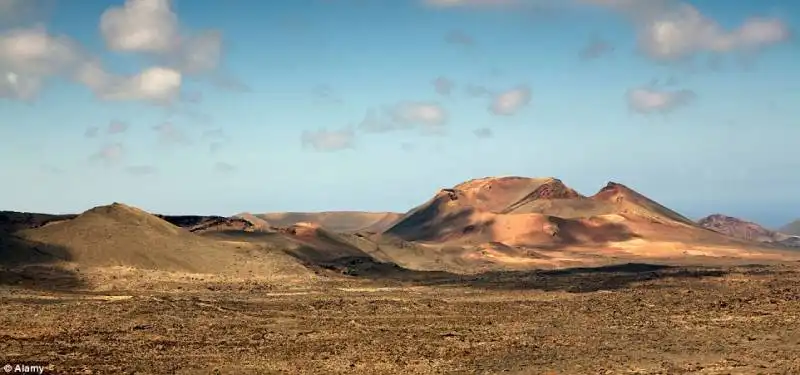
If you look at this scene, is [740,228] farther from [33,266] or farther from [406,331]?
[406,331]

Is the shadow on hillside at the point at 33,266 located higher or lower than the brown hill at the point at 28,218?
lower

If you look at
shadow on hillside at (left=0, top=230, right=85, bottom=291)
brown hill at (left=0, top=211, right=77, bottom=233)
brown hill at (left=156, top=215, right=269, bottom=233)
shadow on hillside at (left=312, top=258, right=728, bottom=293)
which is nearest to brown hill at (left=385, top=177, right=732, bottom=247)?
brown hill at (left=156, top=215, right=269, bottom=233)

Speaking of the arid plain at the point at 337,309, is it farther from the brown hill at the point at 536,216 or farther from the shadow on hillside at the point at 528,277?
the brown hill at the point at 536,216

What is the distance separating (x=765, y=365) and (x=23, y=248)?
48803 millimetres

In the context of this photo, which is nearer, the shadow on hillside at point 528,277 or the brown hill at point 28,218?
the shadow on hillside at point 528,277

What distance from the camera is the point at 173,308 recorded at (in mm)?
34938

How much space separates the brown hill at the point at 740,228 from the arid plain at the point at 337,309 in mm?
90173

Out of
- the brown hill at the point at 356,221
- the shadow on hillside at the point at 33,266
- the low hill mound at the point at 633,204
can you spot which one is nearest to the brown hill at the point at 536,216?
the low hill mound at the point at 633,204

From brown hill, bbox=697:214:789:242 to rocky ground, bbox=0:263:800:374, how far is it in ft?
450

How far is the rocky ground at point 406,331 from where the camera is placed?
2238 centimetres

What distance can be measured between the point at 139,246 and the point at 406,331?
34423 mm

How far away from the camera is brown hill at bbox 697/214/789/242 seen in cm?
17475

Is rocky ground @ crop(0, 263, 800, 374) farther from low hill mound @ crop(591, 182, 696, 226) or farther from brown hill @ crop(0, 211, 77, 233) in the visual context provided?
low hill mound @ crop(591, 182, 696, 226)

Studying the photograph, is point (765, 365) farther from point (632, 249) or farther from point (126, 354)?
point (632, 249)
